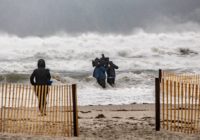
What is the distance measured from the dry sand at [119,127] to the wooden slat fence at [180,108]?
19 centimetres

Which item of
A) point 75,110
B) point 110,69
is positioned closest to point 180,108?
point 75,110

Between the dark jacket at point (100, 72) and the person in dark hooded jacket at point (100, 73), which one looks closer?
the person in dark hooded jacket at point (100, 73)

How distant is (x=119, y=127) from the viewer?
11023mm

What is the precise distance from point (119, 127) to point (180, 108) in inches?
56.5

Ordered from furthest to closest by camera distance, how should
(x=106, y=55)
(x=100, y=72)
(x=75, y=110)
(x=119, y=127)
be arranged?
(x=106, y=55) < (x=100, y=72) < (x=119, y=127) < (x=75, y=110)

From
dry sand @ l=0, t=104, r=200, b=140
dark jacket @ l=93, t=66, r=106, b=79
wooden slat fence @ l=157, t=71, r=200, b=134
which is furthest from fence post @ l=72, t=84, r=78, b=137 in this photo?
dark jacket @ l=93, t=66, r=106, b=79

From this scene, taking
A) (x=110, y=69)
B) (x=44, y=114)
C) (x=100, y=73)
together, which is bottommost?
(x=44, y=114)

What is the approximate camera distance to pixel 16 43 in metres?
50.1

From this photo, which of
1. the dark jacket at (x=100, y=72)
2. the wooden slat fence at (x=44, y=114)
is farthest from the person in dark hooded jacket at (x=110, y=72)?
the wooden slat fence at (x=44, y=114)

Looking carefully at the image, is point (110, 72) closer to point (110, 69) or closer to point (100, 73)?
point (110, 69)

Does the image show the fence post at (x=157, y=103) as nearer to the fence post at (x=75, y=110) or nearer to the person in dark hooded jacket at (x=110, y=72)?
the fence post at (x=75, y=110)

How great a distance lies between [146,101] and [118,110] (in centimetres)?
332

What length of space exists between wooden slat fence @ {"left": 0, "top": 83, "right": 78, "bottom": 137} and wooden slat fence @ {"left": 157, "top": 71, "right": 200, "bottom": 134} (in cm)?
177

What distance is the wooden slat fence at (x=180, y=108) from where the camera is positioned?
998cm
